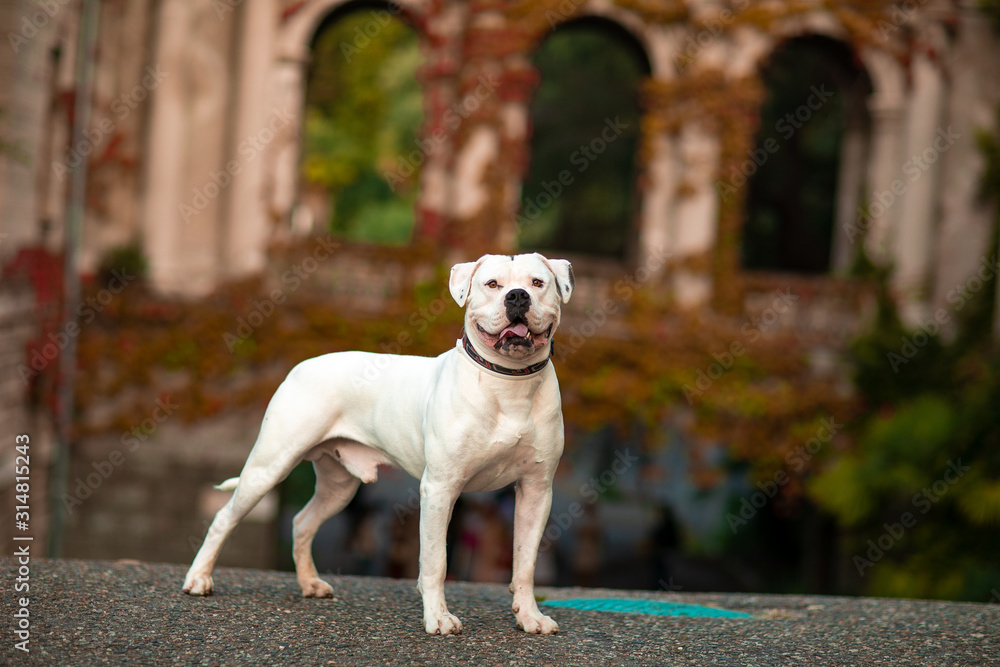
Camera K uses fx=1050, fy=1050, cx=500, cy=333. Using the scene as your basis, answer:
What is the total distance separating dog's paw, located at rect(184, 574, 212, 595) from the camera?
5.10 meters

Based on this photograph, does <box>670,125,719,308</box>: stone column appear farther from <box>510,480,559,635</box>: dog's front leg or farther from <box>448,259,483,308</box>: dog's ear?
<box>448,259,483,308</box>: dog's ear

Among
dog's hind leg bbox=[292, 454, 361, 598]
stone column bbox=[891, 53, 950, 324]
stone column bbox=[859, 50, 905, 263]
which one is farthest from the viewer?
stone column bbox=[859, 50, 905, 263]

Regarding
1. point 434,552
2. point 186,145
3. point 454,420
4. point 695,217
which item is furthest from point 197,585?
point 695,217

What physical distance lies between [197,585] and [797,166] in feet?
59.2

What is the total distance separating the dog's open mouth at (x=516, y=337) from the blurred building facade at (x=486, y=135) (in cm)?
913

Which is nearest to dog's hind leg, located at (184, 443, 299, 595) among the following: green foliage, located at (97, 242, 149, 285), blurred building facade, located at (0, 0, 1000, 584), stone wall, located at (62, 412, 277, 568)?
stone wall, located at (62, 412, 277, 568)

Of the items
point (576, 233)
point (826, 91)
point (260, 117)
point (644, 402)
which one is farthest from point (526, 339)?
point (576, 233)

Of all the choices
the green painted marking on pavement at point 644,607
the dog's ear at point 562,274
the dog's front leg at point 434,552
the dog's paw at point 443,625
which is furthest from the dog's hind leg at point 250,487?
the green painted marking on pavement at point 644,607

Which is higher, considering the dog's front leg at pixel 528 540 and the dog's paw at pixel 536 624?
the dog's front leg at pixel 528 540

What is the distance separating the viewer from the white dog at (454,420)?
438cm

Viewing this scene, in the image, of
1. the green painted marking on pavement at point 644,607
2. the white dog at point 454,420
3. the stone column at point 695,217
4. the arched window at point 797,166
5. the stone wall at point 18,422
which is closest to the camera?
the white dog at point 454,420

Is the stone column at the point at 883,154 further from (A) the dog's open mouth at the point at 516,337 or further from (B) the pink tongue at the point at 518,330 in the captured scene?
(B) the pink tongue at the point at 518,330

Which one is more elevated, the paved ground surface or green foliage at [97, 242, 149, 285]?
green foliage at [97, 242, 149, 285]

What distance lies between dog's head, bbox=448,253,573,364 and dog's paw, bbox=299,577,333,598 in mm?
1742
